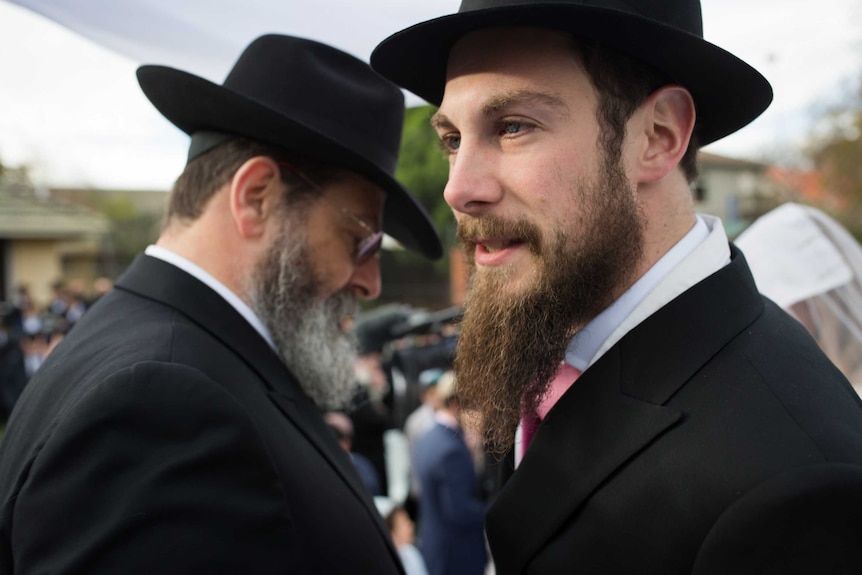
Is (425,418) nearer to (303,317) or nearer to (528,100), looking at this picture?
(303,317)

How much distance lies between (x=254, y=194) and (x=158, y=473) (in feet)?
3.56

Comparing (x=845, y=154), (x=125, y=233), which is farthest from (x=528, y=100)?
(x=125, y=233)

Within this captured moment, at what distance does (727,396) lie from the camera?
1.42 meters

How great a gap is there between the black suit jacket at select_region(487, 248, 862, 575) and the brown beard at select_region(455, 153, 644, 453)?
97 mm

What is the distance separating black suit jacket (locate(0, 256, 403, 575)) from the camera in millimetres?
1545

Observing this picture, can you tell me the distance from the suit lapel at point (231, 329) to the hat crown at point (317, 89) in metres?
0.60

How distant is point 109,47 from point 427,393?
484cm

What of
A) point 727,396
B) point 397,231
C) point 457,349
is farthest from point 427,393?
point 727,396

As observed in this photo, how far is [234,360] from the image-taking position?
7.09 ft

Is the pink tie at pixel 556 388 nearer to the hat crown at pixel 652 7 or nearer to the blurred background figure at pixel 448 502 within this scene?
the hat crown at pixel 652 7

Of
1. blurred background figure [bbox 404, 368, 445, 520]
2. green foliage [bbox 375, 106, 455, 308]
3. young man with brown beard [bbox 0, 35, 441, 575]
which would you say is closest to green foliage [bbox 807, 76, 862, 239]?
green foliage [bbox 375, 106, 455, 308]

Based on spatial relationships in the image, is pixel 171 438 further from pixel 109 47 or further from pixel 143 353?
pixel 109 47

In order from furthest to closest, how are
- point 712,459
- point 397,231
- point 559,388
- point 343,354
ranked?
point 397,231 → point 343,354 → point 559,388 → point 712,459

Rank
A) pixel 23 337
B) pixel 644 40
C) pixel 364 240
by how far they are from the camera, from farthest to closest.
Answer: pixel 23 337 < pixel 364 240 < pixel 644 40
